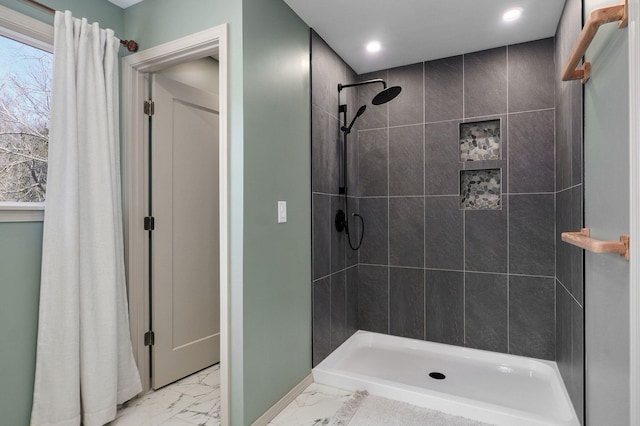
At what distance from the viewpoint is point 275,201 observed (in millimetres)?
1957

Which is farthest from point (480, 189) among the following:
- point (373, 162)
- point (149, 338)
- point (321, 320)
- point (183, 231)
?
point (149, 338)

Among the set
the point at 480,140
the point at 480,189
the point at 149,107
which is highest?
the point at 149,107

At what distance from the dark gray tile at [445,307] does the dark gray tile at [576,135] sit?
3.80 ft

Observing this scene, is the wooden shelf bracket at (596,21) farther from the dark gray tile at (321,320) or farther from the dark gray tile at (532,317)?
the dark gray tile at (321,320)

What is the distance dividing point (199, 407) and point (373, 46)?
2.68m

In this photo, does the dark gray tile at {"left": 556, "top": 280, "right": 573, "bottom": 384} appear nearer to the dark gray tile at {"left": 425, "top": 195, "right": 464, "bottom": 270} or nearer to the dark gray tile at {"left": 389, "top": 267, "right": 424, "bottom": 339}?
the dark gray tile at {"left": 425, "top": 195, "right": 464, "bottom": 270}

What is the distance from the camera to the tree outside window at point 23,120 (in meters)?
1.65

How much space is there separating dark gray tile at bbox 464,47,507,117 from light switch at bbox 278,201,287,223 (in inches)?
64.1

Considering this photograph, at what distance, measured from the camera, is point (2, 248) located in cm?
158

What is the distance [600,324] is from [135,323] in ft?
7.81

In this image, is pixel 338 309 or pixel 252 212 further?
pixel 338 309

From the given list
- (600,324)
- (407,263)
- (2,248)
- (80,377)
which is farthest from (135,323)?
(600,324)

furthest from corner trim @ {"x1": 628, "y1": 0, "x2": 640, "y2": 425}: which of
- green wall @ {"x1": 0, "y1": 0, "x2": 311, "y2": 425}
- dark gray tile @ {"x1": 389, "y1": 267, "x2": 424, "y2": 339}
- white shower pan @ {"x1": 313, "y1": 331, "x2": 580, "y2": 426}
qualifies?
dark gray tile @ {"x1": 389, "y1": 267, "x2": 424, "y2": 339}

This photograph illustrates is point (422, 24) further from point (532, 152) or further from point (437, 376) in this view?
point (437, 376)
